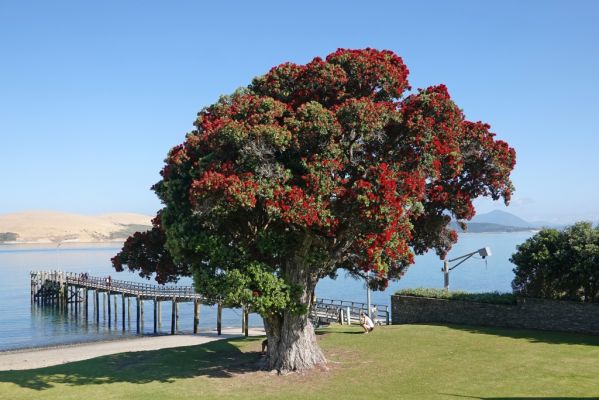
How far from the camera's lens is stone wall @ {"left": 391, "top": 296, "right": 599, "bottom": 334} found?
26.6m

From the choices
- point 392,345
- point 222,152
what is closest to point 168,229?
point 222,152

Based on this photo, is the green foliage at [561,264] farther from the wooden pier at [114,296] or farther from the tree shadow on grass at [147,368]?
the wooden pier at [114,296]

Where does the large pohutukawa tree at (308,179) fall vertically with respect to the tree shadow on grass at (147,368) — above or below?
above

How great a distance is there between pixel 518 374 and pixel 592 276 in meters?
9.72

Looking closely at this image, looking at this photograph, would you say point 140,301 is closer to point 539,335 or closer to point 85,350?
point 85,350

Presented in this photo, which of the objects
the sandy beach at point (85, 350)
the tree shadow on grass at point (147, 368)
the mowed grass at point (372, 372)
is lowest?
the sandy beach at point (85, 350)

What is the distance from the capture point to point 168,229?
21766 millimetres

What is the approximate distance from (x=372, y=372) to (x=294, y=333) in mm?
3393

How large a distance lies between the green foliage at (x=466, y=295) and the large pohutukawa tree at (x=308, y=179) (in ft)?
27.9

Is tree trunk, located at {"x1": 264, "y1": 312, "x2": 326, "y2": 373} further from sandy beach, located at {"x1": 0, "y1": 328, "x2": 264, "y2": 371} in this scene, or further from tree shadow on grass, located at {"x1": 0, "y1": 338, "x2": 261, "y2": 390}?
sandy beach, located at {"x1": 0, "y1": 328, "x2": 264, "y2": 371}

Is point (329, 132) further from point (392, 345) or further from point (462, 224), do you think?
point (392, 345)

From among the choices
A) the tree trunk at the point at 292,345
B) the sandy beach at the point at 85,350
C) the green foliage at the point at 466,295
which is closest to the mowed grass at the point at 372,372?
the tree trunk at the point at 292,345

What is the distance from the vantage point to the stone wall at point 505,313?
1048 inches

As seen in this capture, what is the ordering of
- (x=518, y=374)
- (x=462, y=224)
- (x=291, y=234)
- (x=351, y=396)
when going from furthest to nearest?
(x=462, y=224), (x=291, y=234), (x=518, y=374), (x=351, y=396)
